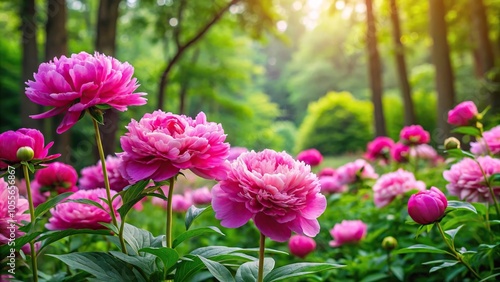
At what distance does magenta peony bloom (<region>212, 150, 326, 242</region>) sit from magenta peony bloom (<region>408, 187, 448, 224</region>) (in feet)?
0.77

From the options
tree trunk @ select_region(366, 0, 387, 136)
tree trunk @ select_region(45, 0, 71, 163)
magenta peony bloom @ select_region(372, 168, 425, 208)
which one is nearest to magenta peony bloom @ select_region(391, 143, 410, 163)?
magenta peony bloom @ select_region(372, 168, 425, 208)

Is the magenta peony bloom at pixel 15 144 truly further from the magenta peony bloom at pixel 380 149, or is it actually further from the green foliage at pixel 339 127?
the green foliage at pixel 339 127

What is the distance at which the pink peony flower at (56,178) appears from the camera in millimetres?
1370

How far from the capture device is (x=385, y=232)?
1.96 meters

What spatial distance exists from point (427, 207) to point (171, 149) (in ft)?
1.65

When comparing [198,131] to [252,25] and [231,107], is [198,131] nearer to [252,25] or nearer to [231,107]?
[252,25]

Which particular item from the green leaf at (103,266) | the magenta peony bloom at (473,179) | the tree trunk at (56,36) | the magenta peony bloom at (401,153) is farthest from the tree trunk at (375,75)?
the green leaf at (103,266)

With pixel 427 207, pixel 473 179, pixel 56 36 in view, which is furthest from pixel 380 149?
pixel 56 36

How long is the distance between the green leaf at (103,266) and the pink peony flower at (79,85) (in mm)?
216

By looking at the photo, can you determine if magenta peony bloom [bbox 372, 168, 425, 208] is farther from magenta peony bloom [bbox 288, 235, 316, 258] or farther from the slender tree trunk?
the slender tree trunk

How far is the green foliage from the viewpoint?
485 inches

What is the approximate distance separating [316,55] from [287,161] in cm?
2457

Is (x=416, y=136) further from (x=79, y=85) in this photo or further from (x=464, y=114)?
(x=79, y=85)

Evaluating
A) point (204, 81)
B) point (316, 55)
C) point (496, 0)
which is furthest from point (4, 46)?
point (316, 55)
